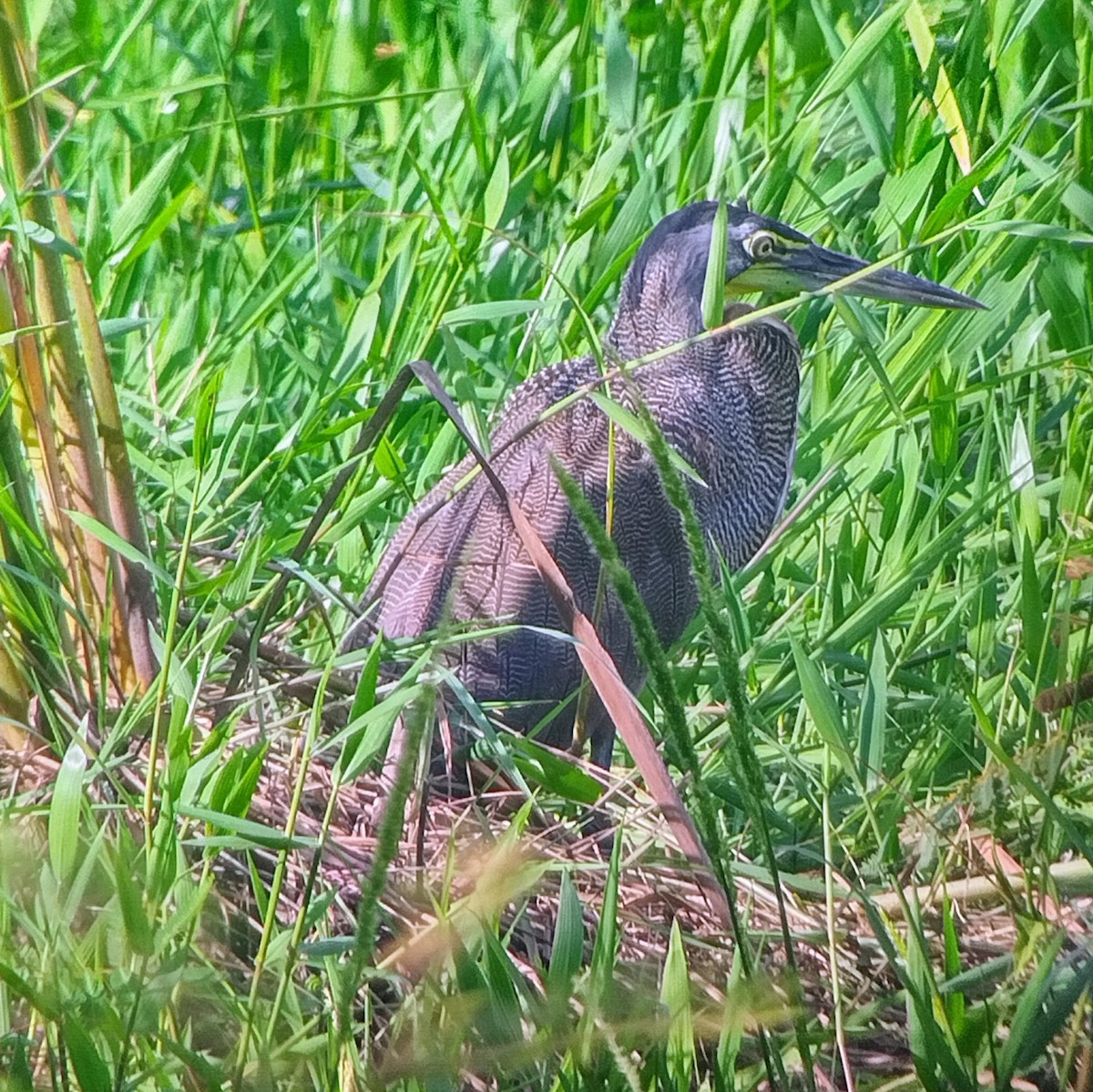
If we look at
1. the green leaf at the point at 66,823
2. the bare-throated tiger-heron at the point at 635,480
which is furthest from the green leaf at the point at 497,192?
the green leaf at the point at 66,823

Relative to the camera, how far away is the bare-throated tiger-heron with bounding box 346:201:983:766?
122 inches

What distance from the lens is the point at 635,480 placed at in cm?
336

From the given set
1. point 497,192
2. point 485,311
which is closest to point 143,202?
point 497,192

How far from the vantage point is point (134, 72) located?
4.24 m

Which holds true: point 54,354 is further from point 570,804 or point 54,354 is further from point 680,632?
point 680,632

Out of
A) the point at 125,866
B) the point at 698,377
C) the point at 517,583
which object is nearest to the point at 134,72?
the point at 698,377

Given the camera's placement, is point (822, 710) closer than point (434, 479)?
Yes

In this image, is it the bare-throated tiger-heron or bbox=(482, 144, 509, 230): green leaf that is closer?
the bare-throated tiger-heron

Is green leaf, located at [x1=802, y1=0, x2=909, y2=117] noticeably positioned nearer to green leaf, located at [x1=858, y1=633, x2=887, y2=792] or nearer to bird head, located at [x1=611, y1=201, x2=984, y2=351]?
bird head, located at [x1=611, y1=201, x2=984, y2=351]

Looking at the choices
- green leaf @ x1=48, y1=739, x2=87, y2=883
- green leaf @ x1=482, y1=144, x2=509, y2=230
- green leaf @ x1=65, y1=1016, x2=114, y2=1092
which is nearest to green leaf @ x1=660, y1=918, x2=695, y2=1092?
green leaf @ x1=65, y1=1016, x2=114, y2=1092

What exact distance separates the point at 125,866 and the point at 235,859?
0.62 metres

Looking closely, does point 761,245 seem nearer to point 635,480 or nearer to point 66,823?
point 635,480

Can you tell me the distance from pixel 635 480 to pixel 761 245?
1.85ft

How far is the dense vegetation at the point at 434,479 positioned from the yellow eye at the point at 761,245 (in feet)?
0.46
